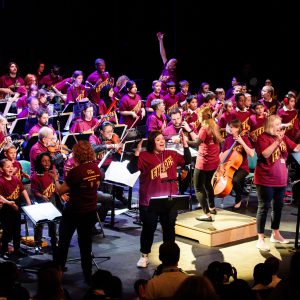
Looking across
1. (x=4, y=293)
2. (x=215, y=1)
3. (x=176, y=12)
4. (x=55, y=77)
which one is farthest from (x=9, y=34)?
(x=4, y=293)

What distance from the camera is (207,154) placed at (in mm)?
9188

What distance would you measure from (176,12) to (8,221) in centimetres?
1132

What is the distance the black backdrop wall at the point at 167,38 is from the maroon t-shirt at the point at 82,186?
10.5 m

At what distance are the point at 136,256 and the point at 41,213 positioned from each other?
1.58 m

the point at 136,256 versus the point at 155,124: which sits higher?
the point at 155,124

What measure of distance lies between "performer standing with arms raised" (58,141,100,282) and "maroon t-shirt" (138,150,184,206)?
0.75 metres

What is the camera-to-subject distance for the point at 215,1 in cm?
1770

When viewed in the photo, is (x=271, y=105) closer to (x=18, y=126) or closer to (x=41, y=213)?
(x=18, y=126)

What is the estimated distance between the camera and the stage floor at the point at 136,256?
24.4 ft

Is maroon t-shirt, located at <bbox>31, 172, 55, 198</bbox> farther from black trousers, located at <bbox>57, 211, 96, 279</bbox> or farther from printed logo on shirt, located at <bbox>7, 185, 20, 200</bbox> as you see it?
black trousers, located at <bbox>57, 211, 96, 279</bbox>

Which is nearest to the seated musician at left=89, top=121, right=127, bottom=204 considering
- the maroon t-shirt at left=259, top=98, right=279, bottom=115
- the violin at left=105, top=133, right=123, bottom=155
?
the violin at left=105, top=133, right=123, bottom=155

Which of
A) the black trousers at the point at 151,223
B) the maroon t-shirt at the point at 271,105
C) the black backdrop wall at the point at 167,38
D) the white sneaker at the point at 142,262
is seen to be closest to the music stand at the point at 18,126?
the black trousers at the point at 151,223

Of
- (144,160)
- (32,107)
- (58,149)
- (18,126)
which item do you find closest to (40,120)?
(18,126)

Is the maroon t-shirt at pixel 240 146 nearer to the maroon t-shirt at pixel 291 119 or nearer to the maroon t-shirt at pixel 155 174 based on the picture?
the maroon t-shirt at pixel 291 119
